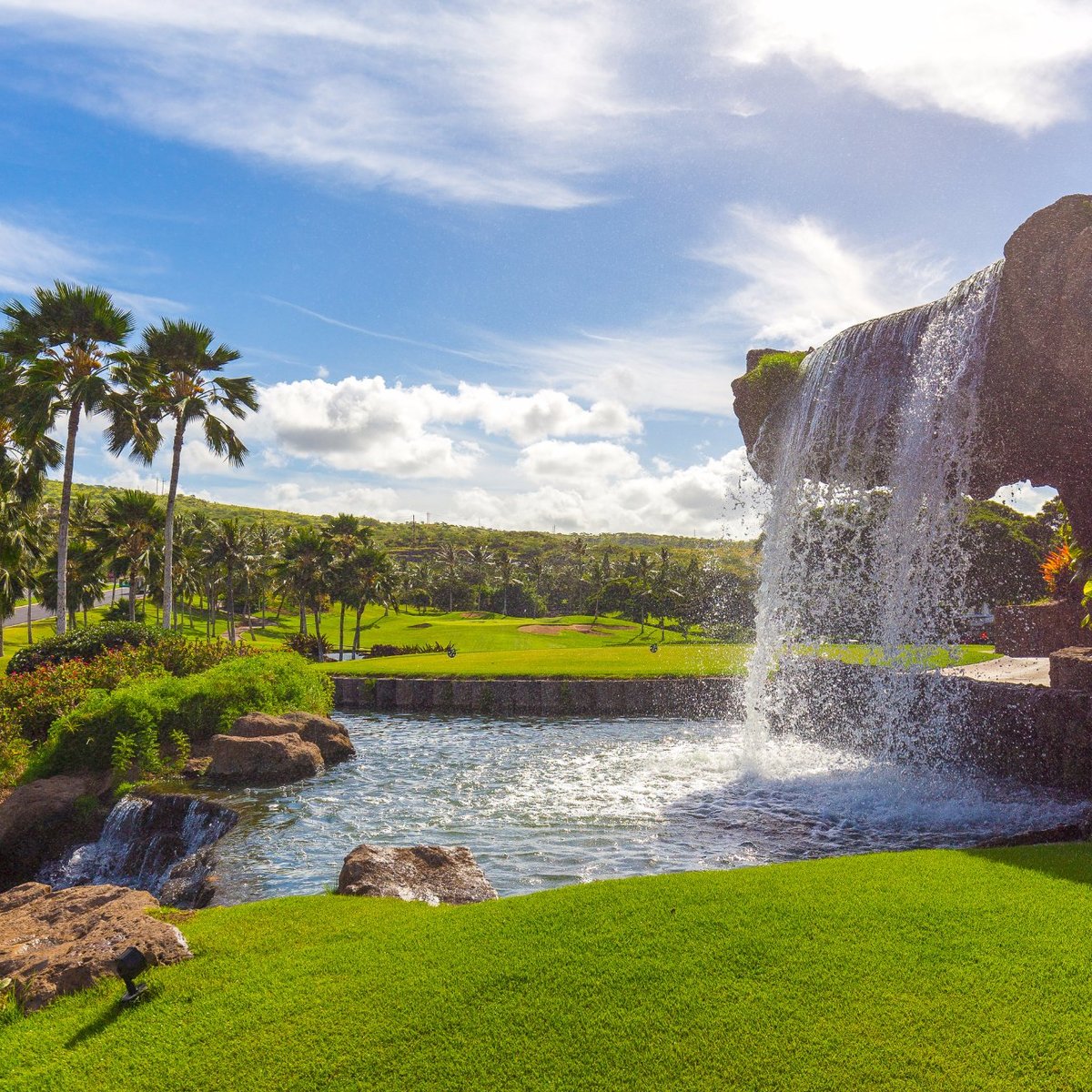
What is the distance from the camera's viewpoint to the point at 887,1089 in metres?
4.35

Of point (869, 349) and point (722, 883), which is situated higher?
point (869, 349)

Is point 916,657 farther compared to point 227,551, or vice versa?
point 227,551

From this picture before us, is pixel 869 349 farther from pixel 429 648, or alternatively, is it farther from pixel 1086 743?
pixel 429 648

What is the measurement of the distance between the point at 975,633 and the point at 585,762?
160ft

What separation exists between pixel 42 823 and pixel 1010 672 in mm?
22226

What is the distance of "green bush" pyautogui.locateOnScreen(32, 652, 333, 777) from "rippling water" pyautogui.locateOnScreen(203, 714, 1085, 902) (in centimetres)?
284

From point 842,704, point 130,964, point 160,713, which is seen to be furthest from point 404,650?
point 130,964

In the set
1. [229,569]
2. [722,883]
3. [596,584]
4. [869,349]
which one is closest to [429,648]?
[229,569]

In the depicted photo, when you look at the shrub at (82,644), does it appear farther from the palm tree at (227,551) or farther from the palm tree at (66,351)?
the palm tree at (227,551)

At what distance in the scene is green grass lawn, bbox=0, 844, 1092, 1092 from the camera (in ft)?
15.1

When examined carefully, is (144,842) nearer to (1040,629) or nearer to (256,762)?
(256,762)

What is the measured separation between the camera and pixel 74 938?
6766 millimetres

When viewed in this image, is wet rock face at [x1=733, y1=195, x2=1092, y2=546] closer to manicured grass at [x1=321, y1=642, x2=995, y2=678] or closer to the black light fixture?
manicured grass at [x1=321, y1=642, x2=995, y2=678]

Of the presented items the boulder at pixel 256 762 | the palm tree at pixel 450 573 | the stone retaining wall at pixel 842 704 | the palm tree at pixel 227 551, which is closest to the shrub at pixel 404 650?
the palm tree at pixel 227 551
